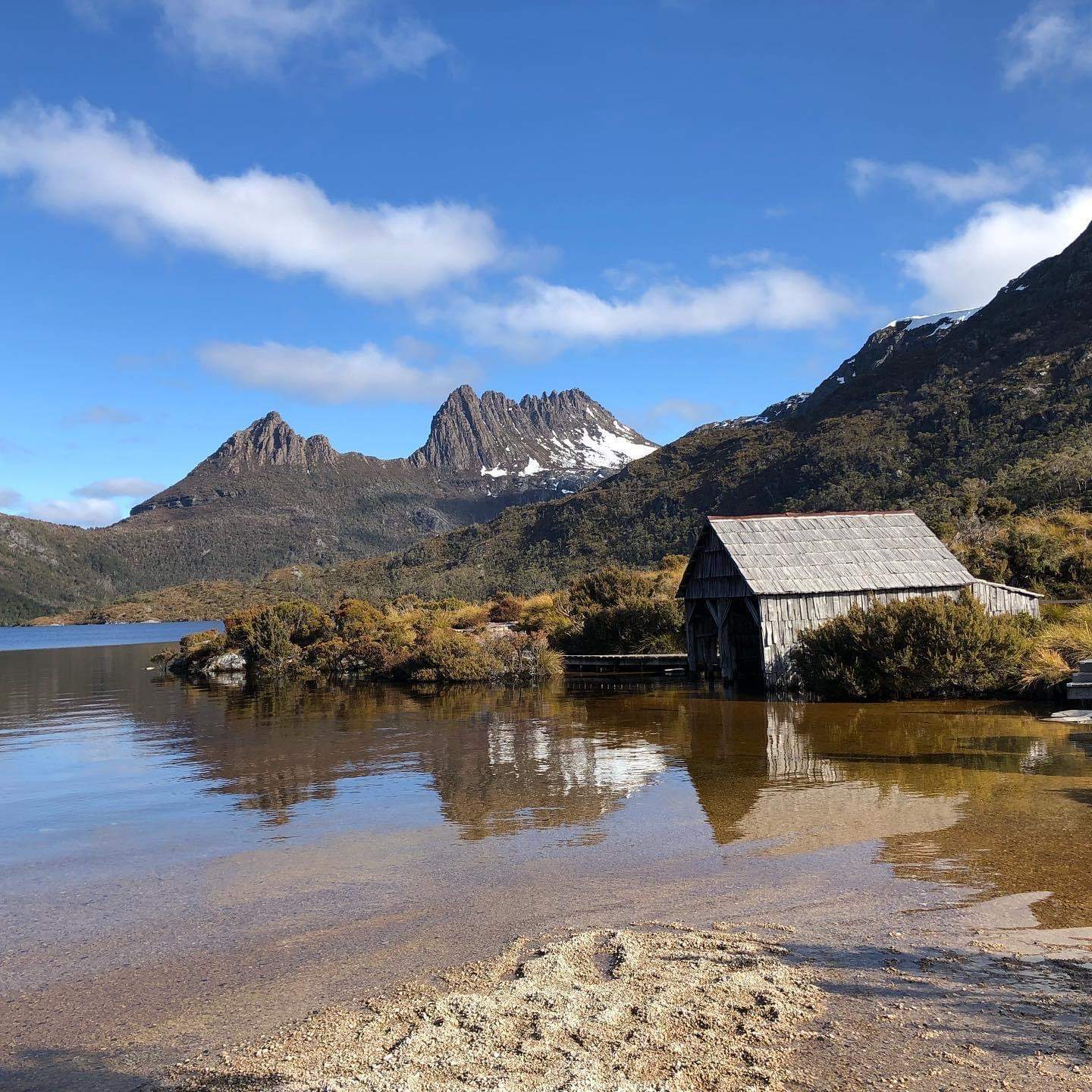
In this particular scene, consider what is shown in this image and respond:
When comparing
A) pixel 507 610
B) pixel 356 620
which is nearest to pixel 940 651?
pixel 507 610

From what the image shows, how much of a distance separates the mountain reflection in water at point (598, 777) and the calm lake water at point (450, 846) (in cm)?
7

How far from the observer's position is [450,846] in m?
9.72

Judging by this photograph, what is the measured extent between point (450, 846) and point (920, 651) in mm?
13857

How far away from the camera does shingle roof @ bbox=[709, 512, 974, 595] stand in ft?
74.3

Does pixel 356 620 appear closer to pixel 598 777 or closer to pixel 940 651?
pixel 940 651

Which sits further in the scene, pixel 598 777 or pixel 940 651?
pixel 940 651

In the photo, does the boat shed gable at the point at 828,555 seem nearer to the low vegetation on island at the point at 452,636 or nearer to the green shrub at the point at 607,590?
the low vegetation on island at the point at 452,636

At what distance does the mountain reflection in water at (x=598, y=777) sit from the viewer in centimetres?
921

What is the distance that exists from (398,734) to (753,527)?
10932mm

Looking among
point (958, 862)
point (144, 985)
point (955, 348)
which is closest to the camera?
point (144, 985)

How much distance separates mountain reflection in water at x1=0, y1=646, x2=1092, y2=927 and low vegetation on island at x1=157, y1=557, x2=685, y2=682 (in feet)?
23.8

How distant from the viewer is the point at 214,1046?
5117 millimetres

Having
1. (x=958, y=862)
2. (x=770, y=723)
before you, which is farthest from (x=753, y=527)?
(x=958, y=862)

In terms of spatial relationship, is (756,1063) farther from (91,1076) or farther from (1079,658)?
(1079,658)
